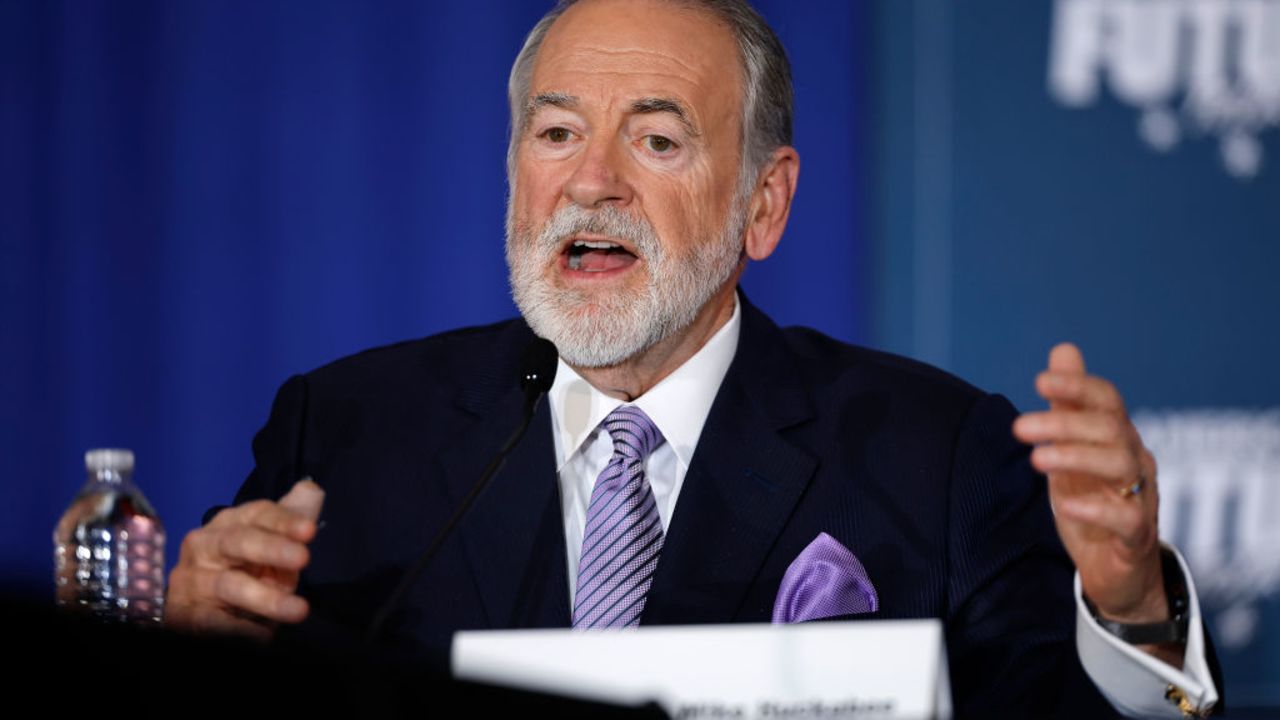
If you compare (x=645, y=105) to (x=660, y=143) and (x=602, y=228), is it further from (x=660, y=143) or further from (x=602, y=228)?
(x=602, y=228)

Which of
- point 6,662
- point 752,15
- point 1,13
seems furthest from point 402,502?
point 1,13

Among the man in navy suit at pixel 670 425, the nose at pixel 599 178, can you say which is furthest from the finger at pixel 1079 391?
the nose at pixel 599 178

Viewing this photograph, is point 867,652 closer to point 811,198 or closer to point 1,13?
point 811,198

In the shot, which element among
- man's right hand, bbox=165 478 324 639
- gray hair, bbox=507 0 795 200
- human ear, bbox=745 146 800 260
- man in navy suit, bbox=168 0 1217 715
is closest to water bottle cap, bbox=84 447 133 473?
man in navy suit, bbox=168 0 1217 715

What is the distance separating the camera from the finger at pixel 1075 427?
131 centimetres

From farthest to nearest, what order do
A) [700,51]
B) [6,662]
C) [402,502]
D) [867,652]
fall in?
1. [700,51]
2. [402,502]
3. [867,652]
4. [6,662]

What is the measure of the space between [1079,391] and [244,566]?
0.95 metres

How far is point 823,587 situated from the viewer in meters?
1.77

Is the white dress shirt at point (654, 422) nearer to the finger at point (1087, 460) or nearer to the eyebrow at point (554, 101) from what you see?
the eyebrow at point (554, 101)

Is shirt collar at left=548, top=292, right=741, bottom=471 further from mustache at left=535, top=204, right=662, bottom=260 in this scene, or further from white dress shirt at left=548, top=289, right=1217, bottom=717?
mustache at left=535, top=204, right=662, bottom=260

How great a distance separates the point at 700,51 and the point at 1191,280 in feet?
5.40

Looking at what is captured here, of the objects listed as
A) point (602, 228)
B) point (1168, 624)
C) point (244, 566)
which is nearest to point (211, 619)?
point (244, 566)

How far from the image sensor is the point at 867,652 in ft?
3.64

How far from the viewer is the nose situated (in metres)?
2.02
